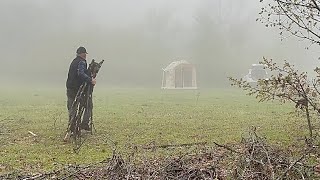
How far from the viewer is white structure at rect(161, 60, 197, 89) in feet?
182

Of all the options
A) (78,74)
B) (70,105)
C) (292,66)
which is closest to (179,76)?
(70,105)

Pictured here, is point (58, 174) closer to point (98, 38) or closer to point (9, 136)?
point (9, 136)

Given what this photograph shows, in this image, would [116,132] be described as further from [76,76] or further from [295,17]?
[295,17]

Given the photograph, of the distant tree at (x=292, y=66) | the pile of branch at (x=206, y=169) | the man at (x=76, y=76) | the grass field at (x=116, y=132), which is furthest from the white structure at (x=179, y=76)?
the pile of branch at (x=206, y=169)

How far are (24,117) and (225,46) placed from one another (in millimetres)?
63008

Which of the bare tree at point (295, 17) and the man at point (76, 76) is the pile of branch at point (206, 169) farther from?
the man at point (76, 76)

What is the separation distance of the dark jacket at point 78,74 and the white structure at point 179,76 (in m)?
43.2

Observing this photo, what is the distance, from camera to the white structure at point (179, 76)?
55625mm

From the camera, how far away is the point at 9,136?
1252 cm

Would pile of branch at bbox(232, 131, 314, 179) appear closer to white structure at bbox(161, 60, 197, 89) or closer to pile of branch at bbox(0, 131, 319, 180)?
pile of branch at bbox(0, 131, 319, 180)

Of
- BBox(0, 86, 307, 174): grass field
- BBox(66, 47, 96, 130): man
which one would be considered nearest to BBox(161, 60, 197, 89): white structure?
BBox(0, 86, 307, 174): grass field

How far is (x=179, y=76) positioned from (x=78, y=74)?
4515 cm

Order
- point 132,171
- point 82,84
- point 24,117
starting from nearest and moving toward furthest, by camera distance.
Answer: point 132,171
point 82,84
point 24,117

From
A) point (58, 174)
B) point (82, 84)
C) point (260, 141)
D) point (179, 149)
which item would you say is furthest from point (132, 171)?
point (82, 84)
